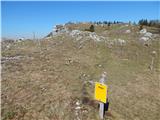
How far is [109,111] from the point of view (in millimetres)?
7398

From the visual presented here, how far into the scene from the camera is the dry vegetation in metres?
7.14

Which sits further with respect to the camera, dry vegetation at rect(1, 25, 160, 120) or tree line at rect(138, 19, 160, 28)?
tree line at rect(138, 19, 160, 28)

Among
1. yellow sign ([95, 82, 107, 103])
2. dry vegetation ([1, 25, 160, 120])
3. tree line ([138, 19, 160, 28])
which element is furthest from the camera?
tree line ([138, 19, 160, 28])

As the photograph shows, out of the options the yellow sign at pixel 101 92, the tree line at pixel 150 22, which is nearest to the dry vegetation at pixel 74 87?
the yellow sign at pixel 101 92

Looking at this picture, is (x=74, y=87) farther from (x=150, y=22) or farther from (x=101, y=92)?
(x=150, y=22)

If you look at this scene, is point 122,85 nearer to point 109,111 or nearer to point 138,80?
point 138,80

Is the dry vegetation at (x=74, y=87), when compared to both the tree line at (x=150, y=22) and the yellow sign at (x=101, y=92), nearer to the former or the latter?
the yellow sign at (x=101, y=92)

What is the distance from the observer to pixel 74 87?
9016mm

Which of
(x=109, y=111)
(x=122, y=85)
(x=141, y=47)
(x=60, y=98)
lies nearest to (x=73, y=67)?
(x=122, y=85)

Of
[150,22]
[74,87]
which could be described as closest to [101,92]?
[74,87]

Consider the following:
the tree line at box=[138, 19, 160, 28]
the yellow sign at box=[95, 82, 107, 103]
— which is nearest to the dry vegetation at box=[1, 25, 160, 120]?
the yellow sign at box=[95, 82, 107, 103]

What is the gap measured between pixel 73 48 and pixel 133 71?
6576mm

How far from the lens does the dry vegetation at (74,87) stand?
281 inches

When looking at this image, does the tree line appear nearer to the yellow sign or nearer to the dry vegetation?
the dry vegetation
